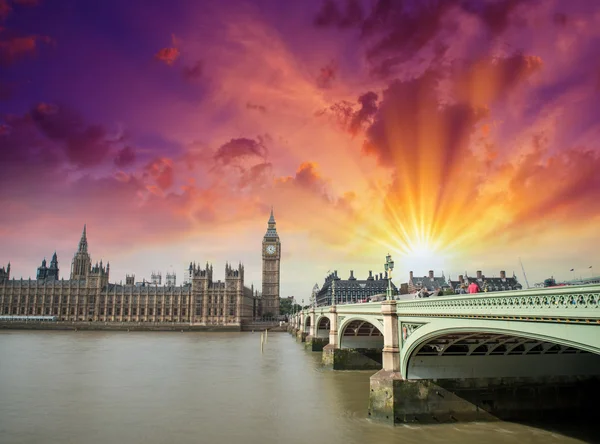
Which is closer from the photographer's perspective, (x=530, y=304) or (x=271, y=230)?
(x=530, y=304)

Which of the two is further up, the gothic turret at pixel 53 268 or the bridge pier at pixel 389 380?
the gothic turret at pixel 53 268

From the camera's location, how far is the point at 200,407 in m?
27.6

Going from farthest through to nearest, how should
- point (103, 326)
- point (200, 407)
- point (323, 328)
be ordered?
point (103, 326) → point (323, 328) → point (200, 407)

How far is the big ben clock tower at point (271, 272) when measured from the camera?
15925 cm

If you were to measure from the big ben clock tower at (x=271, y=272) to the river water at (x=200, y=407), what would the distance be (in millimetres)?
110433

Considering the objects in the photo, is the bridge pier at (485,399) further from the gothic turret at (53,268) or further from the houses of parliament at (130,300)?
the gothic turret at (53,268)

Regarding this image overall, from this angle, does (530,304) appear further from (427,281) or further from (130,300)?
(130,300)

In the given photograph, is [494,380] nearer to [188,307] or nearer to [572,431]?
[572,431]

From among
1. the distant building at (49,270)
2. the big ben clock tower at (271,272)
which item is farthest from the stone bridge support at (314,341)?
the distant building at (49,270)

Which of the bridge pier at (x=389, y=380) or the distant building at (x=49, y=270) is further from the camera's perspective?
the distant building at (x=49, y=270)

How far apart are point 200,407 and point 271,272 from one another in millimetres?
137243

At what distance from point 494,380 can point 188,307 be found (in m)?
118

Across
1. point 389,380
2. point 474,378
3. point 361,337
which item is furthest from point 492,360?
point 361,337

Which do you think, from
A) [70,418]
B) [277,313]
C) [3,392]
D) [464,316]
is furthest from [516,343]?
[277,313]
